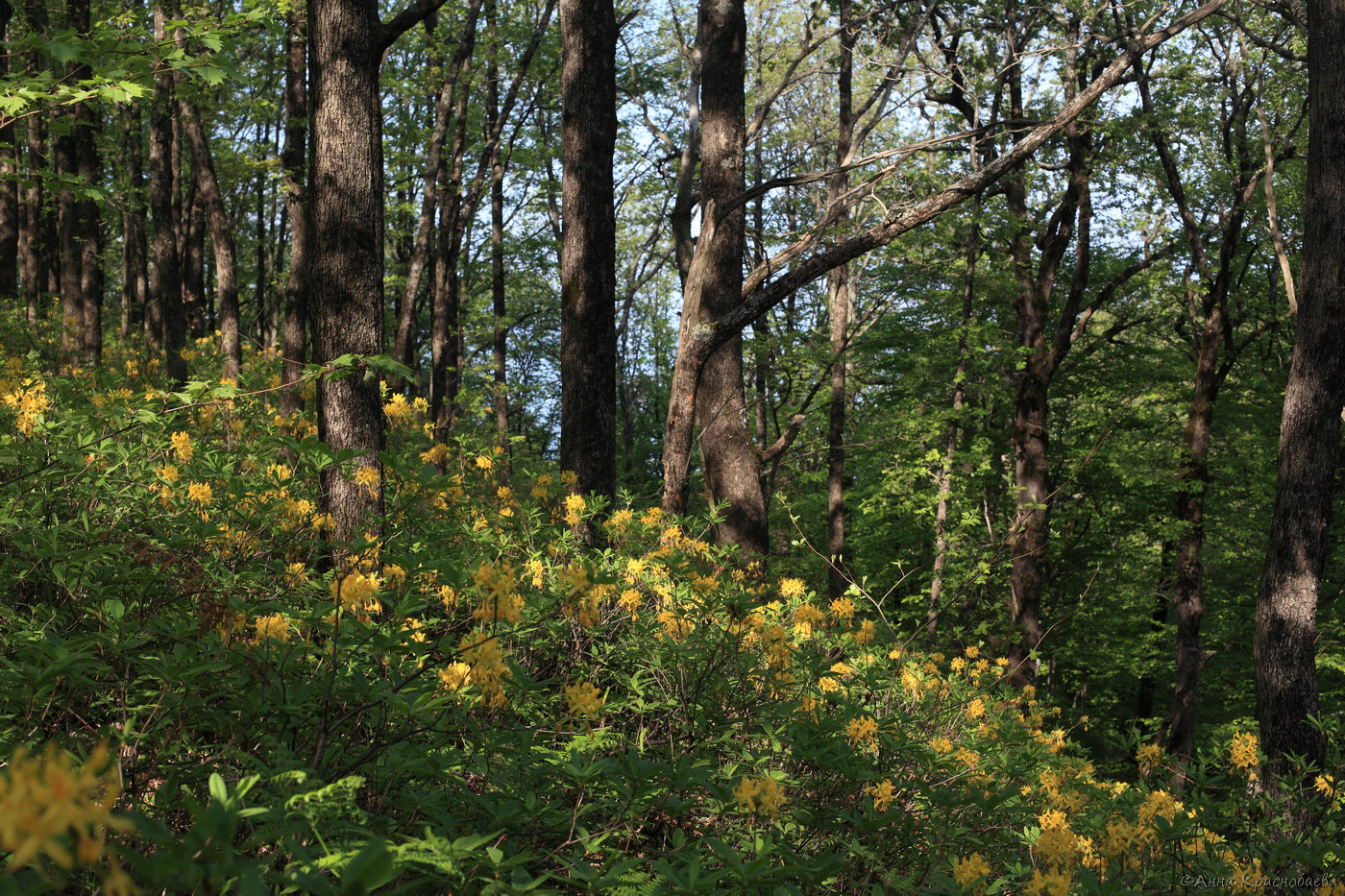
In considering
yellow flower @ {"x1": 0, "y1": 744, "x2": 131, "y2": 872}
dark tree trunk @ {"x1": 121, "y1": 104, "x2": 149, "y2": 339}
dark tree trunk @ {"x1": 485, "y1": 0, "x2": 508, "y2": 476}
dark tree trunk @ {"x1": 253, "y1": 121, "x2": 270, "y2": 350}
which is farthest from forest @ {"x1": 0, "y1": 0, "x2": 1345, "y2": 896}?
dark tree trunk @ {"x1": 253, "y1": 121, "x2": 270, "y2": 350}

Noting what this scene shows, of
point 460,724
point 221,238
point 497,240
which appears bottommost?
point 460,724

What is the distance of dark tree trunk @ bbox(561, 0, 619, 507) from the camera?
5.89 metres

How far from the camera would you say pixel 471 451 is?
16.2 feet

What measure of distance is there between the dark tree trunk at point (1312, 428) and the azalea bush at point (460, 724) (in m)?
1.80

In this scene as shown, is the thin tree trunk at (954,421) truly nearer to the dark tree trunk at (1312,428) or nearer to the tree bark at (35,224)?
the dark tree trunk at (1312,428)

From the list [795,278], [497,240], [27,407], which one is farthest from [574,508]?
[497,240]

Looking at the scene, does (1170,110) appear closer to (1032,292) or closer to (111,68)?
(1032,292)

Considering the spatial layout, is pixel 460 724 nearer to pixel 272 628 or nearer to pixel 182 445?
pixel 272 628

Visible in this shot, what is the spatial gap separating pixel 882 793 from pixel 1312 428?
17.5 ft

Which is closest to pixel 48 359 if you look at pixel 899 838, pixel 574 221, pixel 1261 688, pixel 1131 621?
pixel 574 221

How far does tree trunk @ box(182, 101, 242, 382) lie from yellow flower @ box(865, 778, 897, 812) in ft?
30.5

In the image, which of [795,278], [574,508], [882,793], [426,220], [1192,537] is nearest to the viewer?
[882,793]

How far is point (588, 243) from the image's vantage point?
6.04 metres

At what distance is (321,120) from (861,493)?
17563mm
